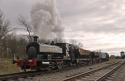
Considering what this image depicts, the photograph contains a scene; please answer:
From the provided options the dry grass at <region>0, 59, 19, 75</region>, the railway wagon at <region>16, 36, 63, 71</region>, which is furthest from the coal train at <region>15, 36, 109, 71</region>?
the dry grass at <region>0, 59, 19, 75</region>

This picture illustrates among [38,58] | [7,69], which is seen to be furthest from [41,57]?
[7,69]

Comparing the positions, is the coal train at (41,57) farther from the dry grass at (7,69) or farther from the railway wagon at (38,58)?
the dry grass at (7,69)

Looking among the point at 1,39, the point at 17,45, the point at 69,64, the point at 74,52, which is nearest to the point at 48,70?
the point at 69,64

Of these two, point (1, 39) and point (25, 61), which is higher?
point (1, 39)

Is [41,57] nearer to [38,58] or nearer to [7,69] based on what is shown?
[38,58]

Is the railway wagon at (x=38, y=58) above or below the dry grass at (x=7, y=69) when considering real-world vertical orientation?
above

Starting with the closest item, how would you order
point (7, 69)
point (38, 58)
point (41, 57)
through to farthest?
point (38, 58) → point (41, 57) → point (7, 69)

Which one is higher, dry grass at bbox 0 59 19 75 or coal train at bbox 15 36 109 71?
coal train at bbox 15 36 109 71

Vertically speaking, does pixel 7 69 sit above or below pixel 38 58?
below

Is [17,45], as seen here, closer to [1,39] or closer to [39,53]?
[1,39]

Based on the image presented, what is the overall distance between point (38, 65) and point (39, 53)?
1.34 meters

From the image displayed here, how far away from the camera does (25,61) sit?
25.7 m

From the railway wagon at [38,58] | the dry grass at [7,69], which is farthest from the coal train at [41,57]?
the dry grass at [7,69]

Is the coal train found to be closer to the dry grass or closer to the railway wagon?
the railway wagon
